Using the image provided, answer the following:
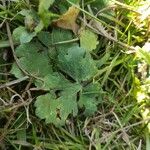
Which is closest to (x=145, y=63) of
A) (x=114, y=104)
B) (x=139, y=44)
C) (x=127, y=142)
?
(x=139, y=44)

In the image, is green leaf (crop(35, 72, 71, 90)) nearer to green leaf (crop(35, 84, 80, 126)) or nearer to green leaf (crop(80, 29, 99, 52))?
green leaf (crop(35, 84, 80, 126))

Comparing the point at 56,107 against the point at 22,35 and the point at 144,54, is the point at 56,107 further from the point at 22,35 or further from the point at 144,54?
the point at 144,54

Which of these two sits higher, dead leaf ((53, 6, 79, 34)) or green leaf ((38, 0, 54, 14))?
green leaf ((38, 0, 54, 14))

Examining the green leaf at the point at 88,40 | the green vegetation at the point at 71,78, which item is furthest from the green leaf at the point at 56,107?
the green leaf at the point at 88,40

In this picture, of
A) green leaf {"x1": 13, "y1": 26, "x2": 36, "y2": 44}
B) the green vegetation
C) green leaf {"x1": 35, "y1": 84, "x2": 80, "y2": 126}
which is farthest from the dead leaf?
green leaf {"x1": 35, "y1": 84, "x2": 80, "y2": 126}

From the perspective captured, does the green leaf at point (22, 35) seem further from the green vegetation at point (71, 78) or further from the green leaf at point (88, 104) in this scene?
the green leaf at point (88, 104)

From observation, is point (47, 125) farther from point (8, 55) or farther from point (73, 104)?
point (8, 55)

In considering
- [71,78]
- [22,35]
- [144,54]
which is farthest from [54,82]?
[144,54]
